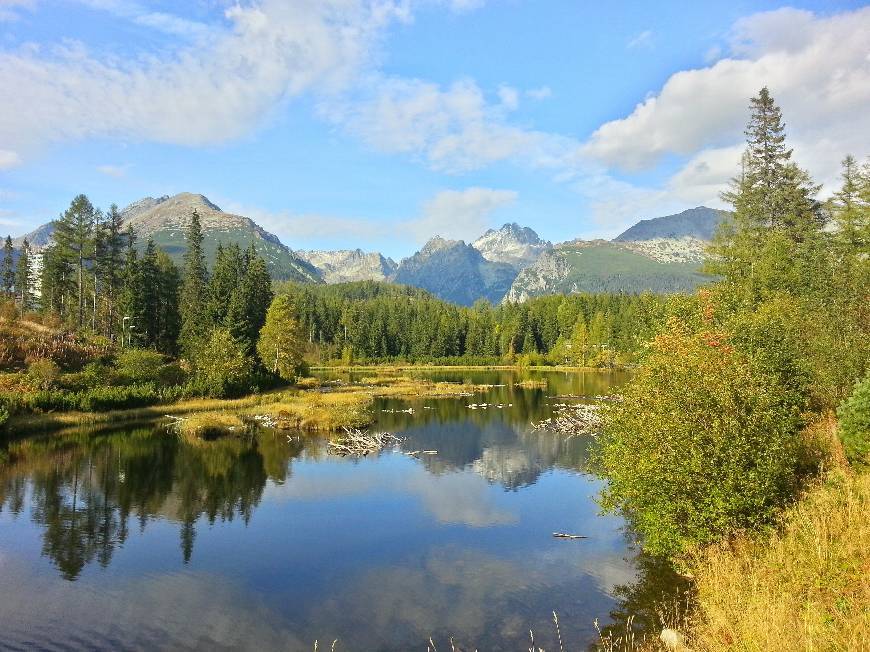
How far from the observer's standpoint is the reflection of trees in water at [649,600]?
66.5ft

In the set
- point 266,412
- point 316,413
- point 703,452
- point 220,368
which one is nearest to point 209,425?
point 266,412

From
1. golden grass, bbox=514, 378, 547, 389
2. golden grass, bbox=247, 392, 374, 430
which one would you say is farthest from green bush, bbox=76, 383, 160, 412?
golden grass, bbox=514, 378, 547, 389

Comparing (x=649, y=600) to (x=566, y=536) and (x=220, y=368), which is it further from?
(x=220, y=368)

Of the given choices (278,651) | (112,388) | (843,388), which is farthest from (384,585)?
(112,388)

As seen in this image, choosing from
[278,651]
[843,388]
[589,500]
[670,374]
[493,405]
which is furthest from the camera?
[493,405]

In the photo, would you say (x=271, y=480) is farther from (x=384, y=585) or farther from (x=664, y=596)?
(x=664, y=596)

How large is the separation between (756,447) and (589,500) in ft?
63.6

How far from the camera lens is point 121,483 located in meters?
40.2

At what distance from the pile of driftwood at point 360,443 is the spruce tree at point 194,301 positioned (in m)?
40.3

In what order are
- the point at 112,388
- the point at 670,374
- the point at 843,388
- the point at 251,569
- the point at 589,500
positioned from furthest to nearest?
the point at 112,388 < the point at 589,500 < the point at 843,388 < the point at 251,569 < the point at 670,374

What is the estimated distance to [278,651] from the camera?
19312mm

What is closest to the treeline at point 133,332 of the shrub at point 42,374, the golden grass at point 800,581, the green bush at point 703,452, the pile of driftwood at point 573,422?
the shrub at point 42,374

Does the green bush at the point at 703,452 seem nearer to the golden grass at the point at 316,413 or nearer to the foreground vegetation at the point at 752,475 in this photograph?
the foreground vegetation at the point at 752,475

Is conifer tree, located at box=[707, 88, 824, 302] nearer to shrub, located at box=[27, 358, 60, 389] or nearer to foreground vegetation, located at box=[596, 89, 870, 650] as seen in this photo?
foreground vegetation, located at box=[596, 89, 870, 650]
